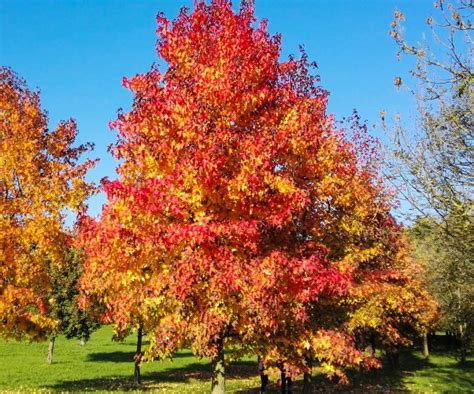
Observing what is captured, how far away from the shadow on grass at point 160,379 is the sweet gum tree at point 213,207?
1775 cm

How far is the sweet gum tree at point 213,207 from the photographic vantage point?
9.95 meters

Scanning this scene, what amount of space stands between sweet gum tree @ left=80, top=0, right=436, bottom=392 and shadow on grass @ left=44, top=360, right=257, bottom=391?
699 inches

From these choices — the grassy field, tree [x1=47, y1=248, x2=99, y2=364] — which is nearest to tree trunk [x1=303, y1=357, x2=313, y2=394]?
the grassy field

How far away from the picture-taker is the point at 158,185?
10.1 meters

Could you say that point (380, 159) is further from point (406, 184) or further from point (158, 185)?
point (158, 185)

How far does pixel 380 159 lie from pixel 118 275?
638cm

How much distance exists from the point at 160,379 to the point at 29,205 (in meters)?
21.3

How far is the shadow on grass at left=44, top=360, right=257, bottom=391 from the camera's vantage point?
27.4 m

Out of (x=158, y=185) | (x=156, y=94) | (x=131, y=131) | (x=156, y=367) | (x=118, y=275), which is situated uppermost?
(x=156, y=94)

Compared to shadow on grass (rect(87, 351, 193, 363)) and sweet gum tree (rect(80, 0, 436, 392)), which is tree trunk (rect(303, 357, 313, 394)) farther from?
shadow on grass (rect(87, 351, 193, 363))

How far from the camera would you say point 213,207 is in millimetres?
10797

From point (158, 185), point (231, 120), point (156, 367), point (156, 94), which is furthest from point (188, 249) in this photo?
point (156, 367)

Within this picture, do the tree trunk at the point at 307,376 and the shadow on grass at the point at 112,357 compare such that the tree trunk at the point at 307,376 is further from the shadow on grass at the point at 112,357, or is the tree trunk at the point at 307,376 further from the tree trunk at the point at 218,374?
the shadow on grass at the point at 112,357

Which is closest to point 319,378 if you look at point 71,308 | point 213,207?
point 213,207
